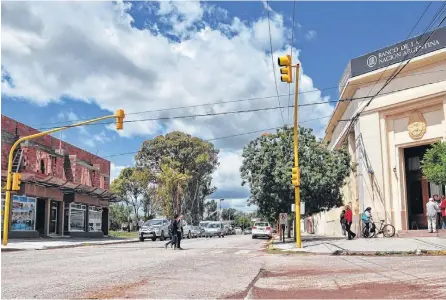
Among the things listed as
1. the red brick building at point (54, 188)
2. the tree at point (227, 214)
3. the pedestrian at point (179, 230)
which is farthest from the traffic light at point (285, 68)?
the tree at point (227, 214)

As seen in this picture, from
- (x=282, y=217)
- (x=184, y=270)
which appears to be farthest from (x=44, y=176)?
(x=184, y=270)

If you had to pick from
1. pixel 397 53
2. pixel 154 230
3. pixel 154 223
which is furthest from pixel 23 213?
pixel 397 53

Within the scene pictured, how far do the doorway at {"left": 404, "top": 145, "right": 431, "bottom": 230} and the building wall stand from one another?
74.2 feet

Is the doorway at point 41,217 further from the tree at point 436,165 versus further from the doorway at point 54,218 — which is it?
the tree at point 436,165

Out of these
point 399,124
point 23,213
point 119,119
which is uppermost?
point 399,124

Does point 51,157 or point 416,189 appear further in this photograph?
point 51,157

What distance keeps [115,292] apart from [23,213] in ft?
80.4

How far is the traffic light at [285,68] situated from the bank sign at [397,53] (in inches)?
393

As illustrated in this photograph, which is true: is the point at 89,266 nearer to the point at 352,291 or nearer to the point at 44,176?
the point at 352,291

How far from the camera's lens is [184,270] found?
12.0 meters

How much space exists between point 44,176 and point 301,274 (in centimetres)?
2436

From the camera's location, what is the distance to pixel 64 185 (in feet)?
111

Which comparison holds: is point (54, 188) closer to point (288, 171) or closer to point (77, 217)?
point (77, 217)

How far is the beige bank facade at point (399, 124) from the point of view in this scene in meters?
24.7
